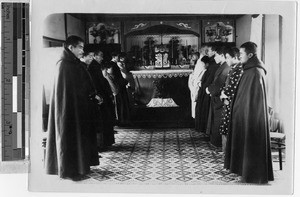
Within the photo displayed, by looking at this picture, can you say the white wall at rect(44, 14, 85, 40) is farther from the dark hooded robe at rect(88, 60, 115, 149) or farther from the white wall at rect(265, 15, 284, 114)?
the white wall at rect(265, 15, 284, 114)

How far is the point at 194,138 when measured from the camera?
118 inches

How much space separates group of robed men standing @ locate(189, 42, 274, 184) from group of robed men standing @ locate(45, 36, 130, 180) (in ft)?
1.50

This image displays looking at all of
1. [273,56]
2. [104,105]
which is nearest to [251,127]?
[273,56]

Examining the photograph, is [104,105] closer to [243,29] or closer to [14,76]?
[14,76]

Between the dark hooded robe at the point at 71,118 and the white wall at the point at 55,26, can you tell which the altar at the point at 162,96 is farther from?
the white wall at the point at 55,26

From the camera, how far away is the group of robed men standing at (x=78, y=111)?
9.60 feet

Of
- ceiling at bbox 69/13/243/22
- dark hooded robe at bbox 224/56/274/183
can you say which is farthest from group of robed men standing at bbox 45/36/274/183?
ceiling at bbox 69/13/243/22

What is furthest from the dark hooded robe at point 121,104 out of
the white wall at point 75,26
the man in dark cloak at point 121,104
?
the white wall at point 75,26

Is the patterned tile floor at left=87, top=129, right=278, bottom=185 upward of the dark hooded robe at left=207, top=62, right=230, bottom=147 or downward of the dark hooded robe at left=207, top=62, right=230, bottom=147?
downward

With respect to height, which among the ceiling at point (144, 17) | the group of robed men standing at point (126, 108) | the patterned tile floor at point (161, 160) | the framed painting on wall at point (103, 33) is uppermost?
the ceiling at point (144, 17)

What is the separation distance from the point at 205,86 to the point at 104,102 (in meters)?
0.57

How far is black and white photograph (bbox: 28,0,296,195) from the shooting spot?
2914 mm

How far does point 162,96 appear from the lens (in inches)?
117

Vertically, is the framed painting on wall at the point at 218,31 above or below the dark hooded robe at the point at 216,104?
above
